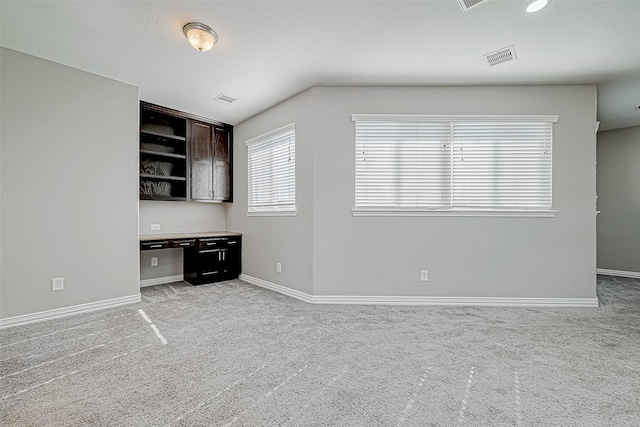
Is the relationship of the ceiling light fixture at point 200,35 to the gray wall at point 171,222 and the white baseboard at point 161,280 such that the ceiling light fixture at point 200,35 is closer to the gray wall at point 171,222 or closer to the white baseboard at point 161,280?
the gray wall at point 171,222

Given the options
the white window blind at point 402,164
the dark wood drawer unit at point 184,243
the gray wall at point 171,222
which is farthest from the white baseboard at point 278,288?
the white window blind at point 402,164

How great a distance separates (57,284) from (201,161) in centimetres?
239

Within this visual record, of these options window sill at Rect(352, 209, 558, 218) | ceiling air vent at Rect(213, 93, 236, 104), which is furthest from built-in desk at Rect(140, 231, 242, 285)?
window sill at Rect(352, 209, 558, 218)

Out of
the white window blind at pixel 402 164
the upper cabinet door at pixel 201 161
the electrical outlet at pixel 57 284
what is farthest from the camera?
the upper cabinet door at pixel 201 161

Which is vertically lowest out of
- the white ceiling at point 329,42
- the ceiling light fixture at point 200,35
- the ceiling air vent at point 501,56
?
the ceiling light fixture at point 200,35

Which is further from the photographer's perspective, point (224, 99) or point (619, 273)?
point (619, 273)

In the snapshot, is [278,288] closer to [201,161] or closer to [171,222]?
[171,222]

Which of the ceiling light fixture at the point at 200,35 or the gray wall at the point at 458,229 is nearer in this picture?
the ceiling light fixture at the point at 200,35

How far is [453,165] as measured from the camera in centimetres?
357

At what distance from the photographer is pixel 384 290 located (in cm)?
358

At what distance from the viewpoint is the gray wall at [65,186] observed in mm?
2824

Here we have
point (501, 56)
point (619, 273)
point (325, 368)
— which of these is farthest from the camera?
point (619, 273)

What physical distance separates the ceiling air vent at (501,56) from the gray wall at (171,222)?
4419 millimetres

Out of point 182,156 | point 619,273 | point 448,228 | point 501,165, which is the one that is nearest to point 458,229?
point 448,228
